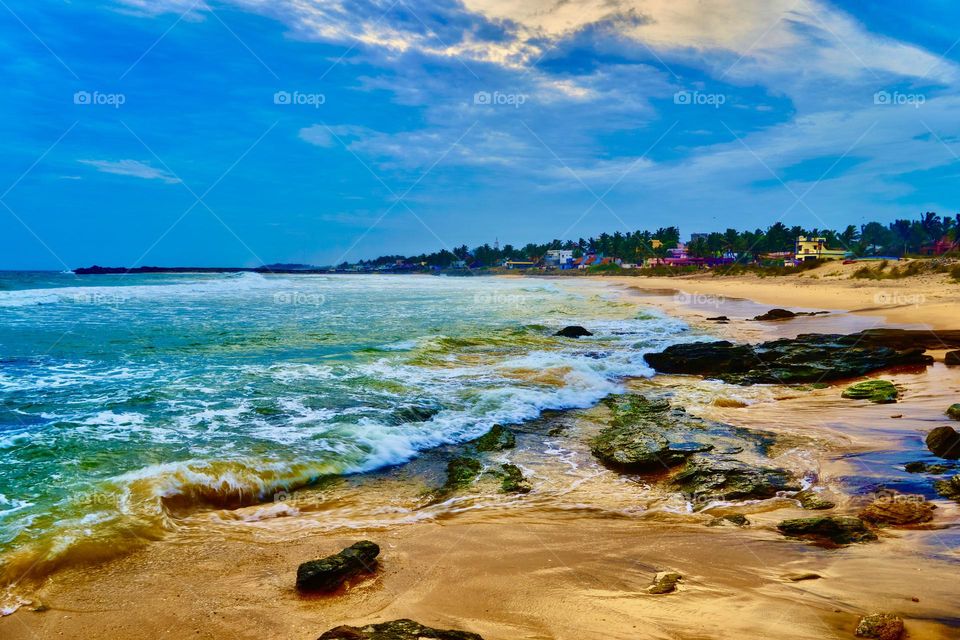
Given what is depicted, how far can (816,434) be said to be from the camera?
8656 millimetres

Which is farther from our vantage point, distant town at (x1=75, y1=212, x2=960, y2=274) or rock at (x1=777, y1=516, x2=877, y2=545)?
distant town at (x1=75, y1=212, x2=960, y2=274)

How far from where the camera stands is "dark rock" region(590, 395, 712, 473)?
25.4 ft

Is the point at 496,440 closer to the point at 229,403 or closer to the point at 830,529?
the point at 830,529

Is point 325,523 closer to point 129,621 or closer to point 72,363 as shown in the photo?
point 129,621

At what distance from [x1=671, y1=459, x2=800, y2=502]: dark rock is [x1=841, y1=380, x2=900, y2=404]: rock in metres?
5.19

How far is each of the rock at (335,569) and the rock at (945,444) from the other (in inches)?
281

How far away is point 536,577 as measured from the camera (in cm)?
464

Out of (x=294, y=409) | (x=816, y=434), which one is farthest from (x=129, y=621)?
(x=816, y=434)

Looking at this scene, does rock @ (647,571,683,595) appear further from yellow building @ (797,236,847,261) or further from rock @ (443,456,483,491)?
yellow building @ (797,236,847,261)

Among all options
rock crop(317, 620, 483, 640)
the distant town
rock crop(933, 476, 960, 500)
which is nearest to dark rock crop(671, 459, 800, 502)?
rock crop(933, 476, 960, 500)

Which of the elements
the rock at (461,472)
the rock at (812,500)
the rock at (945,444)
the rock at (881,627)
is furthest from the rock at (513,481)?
the rock at (945,444)

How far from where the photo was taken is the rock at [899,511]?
528 cm

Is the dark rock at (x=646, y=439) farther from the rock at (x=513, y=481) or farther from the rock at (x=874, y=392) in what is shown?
the rock at (x=874, y=392)

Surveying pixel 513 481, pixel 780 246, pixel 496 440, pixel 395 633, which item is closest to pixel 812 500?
pixel 513 481
